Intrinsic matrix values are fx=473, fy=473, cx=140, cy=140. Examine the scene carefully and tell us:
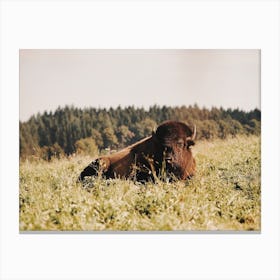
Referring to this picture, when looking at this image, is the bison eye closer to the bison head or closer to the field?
the bison head

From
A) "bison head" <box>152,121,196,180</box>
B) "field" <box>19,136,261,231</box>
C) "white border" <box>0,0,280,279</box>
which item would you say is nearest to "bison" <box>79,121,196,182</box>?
"bison head" <box>152,121,196,180</box>

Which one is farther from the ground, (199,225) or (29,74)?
(29,74)

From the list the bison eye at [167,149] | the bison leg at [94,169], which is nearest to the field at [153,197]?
the bison leg at [94,169]

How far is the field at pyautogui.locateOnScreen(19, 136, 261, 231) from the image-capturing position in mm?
5184

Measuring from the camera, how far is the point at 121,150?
5.38 m

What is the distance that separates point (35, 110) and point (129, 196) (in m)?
1.43

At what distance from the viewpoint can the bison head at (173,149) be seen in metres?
5.32
